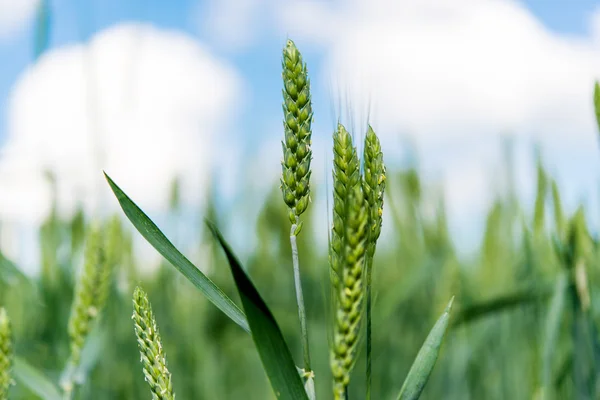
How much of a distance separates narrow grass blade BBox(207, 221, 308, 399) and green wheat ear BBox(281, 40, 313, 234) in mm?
82

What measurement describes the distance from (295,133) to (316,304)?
2.03 meters

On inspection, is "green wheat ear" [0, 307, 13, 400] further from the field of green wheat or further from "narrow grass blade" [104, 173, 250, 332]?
"narrow grass blade" [104, 173, 250, 332]

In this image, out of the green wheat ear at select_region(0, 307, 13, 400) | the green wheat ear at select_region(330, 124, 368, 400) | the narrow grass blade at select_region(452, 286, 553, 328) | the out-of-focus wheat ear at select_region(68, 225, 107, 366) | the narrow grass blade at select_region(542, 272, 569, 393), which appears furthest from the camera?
the narrow grass blade at select_region(452, 286, 553, 328)

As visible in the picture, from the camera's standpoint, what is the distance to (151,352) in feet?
1.52

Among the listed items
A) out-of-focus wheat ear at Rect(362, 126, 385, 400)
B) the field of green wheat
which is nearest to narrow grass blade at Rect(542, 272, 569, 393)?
the field of green wheat

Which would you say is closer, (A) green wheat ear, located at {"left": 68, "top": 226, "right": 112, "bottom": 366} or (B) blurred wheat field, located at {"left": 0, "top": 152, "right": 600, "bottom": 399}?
(A) green wheat ear, located at {"left": 68, "top": 226, "right": 112, "bottom": 366}

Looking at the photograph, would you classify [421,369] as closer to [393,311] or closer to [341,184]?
[341,184]

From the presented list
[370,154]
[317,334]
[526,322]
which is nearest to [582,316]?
[526,322]

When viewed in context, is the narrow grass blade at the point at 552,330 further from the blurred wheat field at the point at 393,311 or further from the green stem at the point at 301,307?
the green stem at the point at 301,307

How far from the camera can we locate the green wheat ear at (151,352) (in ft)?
1.47

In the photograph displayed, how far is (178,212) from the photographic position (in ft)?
6.82

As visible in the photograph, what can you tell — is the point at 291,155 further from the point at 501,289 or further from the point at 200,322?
the point at 200,322

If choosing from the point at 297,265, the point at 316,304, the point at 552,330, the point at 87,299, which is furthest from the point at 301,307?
the point at 316,304

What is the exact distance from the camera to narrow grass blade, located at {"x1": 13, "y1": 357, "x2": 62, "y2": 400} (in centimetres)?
85
